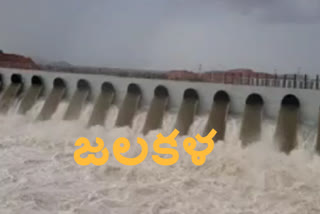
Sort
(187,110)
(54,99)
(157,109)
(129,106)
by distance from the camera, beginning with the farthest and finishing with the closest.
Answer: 1. (54,99)
2. (129,106)
3. (157,109)
4. (187,110)

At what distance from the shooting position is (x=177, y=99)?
31.5 ft

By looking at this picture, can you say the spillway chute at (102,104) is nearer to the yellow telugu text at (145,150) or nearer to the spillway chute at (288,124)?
the yellow telugu text at (145,150)

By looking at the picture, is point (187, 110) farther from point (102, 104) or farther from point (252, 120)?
point (102, 104)

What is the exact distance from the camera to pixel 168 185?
553 cm

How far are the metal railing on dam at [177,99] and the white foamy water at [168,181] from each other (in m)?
0.32

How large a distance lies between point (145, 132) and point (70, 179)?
3.19 meters

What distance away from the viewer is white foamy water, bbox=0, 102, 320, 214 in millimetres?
4762

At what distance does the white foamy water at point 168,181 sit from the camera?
4762 mm

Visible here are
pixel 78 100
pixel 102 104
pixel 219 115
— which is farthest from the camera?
pixel 78 100

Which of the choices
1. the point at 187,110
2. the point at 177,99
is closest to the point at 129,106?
the point at 177,99

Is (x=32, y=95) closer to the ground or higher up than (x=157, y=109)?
higher up

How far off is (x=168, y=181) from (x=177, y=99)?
13.7 ft

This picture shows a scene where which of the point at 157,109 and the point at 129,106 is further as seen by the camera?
the point at 129,106

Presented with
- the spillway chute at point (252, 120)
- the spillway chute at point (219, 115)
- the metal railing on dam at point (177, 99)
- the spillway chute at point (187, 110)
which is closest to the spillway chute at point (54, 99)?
the metal railing on dam at point (177, 99)
